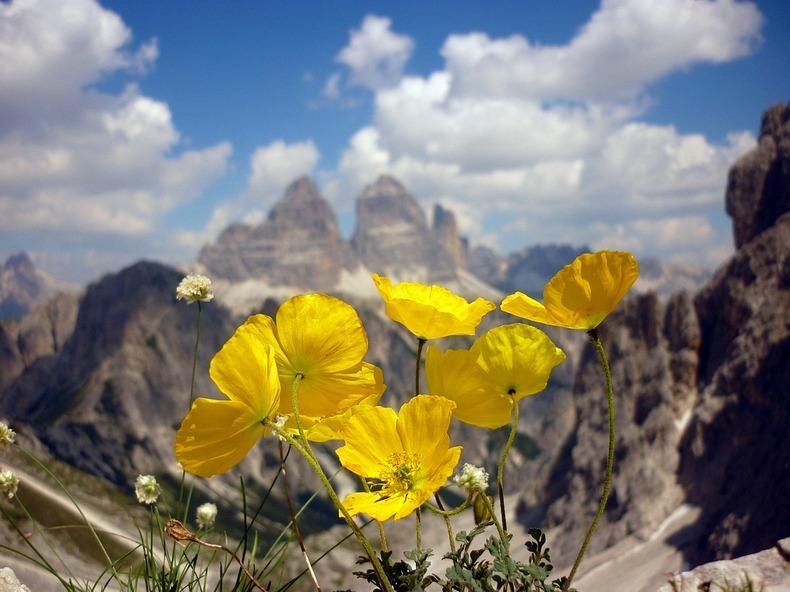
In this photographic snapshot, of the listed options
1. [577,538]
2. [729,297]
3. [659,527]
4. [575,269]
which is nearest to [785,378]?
[729,297]

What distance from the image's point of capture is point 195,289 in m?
2.57

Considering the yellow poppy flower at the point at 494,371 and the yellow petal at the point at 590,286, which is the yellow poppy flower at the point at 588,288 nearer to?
the yellow petal at the point at 590,286

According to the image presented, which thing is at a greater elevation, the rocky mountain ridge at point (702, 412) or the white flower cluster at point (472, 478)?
the white flower cluster at point (472, 478)

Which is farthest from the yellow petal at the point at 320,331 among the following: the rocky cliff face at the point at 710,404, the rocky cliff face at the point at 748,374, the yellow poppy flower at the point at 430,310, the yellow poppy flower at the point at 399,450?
the rocky cliff face at the point at 710,404

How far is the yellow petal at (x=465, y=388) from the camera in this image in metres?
2.34

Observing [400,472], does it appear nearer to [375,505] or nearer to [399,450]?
[399,450]

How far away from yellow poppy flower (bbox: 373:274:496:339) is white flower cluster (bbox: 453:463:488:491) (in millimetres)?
517

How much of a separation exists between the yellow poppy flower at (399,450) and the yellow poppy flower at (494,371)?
1.38 feet

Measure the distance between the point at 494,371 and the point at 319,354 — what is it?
67cm

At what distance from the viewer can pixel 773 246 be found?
236ft

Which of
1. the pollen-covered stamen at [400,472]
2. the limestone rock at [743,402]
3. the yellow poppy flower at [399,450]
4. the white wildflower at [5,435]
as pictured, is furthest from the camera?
the limestone rock at [743,402]

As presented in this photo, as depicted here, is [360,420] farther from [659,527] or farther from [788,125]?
[788,125]

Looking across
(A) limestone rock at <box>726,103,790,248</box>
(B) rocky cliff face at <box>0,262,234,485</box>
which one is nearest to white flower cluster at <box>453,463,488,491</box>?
(A) limestone rock at <box>726,103,790,248</box>

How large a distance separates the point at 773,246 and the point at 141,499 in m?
84.4
